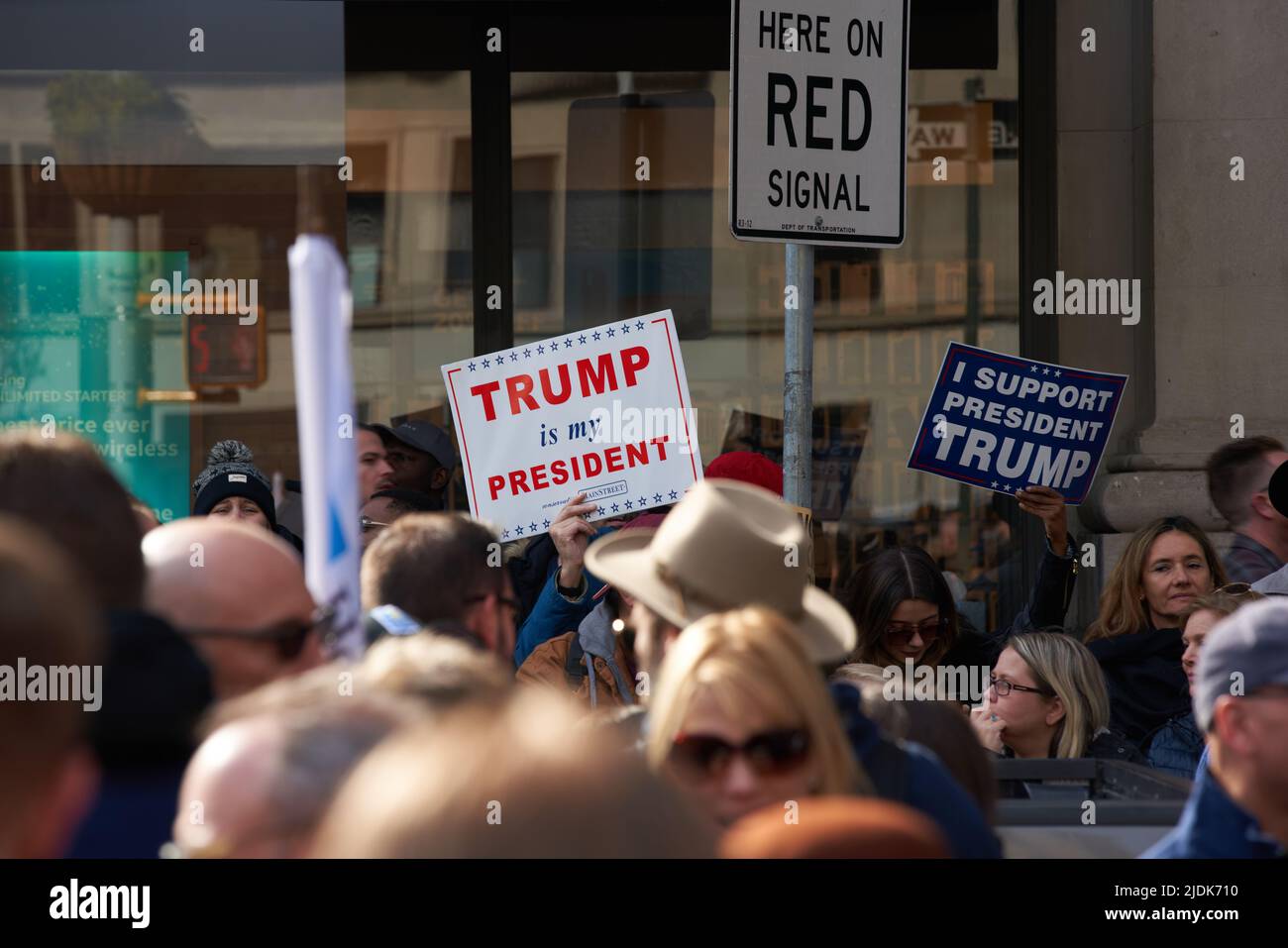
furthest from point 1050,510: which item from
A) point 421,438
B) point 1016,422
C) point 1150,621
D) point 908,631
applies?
point 421,438

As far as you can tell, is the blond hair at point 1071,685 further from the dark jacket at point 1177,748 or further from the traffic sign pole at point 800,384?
the traffic sign pole at point 800,384

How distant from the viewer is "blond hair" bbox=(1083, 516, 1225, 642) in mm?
5848

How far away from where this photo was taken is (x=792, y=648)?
2799mm

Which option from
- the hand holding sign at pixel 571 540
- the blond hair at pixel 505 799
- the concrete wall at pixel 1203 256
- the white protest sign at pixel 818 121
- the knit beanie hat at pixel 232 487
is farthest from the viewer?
the concrete wall at pixel 1203 256

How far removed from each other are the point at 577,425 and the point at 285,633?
345 cm

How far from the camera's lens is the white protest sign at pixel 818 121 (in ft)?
15.5

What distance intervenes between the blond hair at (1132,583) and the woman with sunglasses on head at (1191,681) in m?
0.36

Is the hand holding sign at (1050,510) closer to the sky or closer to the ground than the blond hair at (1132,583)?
closer to the sky

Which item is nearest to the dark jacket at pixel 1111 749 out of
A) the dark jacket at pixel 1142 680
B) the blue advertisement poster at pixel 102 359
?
the dark jacket at pixel 1142 680

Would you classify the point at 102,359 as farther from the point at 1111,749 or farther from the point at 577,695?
the point at 1111,749

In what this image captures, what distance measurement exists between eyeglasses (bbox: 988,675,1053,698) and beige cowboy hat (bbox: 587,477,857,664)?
1552mm

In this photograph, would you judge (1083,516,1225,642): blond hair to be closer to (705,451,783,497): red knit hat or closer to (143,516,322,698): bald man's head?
(705,451,783,497): red knit hat

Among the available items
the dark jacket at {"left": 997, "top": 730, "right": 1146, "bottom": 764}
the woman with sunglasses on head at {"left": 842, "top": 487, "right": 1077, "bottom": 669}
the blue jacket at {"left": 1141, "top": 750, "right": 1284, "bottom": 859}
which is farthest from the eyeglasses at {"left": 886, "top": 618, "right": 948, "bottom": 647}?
the blue jacket at {"left": 1141, "top": 750, "right": 1284, "bottom": 859}
